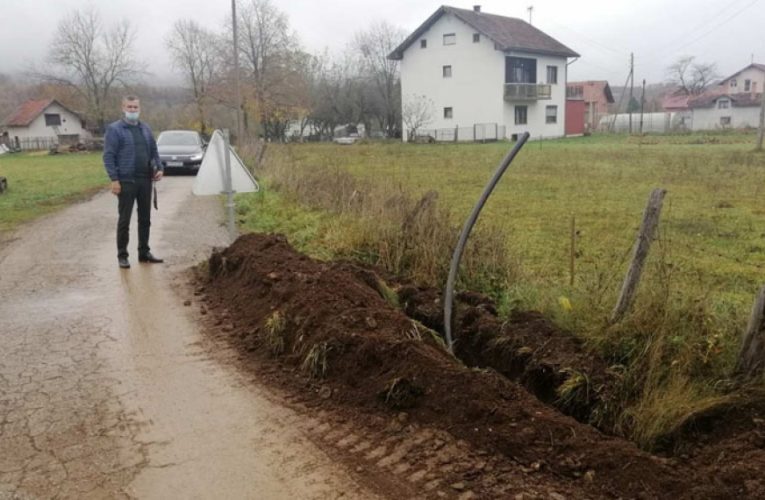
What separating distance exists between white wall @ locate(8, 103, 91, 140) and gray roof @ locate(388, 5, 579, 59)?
37997mm

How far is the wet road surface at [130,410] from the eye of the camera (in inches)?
129

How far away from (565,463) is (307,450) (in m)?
1.36

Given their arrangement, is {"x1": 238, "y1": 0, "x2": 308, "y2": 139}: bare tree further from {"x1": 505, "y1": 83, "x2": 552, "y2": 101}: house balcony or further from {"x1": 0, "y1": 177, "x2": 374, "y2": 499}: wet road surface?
{"x1": 0, "y1": 177, "x2": 374, "y2": 499}: wet road surface

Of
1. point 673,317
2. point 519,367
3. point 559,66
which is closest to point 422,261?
point 519,367

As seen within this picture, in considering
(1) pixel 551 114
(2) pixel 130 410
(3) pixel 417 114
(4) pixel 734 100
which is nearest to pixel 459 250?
(2) pixel 130 410

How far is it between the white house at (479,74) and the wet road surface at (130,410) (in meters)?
45.9

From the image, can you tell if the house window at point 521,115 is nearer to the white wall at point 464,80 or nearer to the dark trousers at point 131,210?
the white wall at point 464,80

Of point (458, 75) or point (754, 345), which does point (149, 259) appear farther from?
point (458, 75)

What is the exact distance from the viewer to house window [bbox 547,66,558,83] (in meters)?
54.3

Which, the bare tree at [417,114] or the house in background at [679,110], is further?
the house in background at [679,110]

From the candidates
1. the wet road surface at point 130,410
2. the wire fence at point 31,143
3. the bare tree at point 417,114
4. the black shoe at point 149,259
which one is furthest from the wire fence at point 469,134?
the wet road surface at point 130,410

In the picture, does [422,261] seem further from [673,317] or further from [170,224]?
[170,224]

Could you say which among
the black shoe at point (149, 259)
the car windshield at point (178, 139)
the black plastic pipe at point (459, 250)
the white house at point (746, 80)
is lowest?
the black shoe at point (149, 259)

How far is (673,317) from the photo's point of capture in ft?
14.3
